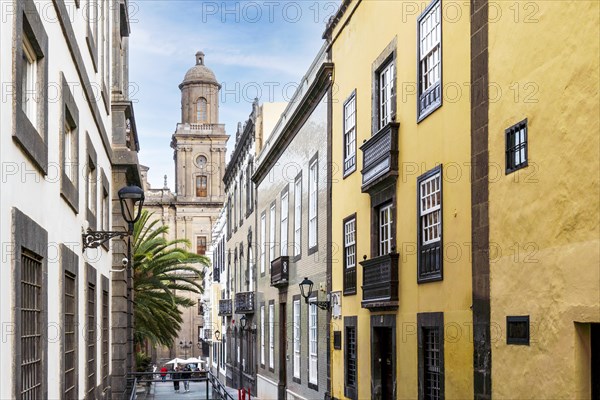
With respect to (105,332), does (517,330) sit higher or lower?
higher

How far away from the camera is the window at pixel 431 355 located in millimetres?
13453

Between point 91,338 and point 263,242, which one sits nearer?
point 91,338

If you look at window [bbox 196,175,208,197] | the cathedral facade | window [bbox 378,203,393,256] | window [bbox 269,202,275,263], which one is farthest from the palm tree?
window [bbox 196,175,208,197]

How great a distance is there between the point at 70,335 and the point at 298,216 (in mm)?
14551

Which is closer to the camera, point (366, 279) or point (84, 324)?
point (84, 324)

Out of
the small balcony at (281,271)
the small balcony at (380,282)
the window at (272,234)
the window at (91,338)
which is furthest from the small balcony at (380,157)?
the window at (272,234)

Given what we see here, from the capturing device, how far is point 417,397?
14.5 meters

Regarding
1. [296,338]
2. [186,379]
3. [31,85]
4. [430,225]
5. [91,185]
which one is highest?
[31,85]

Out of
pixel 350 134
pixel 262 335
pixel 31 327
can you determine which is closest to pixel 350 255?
pixel 350 134

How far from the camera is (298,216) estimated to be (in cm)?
2569

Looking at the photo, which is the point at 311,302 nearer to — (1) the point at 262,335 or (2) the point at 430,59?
(2) the point at 430,59

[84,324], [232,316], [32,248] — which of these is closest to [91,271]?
[84,324]

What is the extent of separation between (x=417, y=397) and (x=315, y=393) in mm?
8463

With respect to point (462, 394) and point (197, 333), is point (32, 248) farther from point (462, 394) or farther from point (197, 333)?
point (197, 333)
